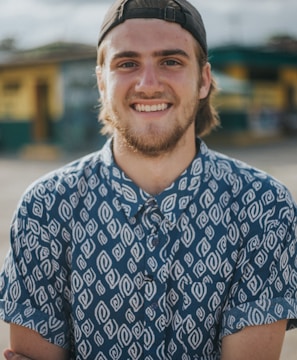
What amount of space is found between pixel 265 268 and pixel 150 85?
790mm

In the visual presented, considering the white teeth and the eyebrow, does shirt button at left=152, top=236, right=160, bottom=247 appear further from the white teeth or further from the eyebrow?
the eyebrow

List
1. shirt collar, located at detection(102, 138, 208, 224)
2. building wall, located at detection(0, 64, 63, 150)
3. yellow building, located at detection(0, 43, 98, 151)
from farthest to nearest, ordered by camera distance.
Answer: building wall, located at detection(0, 64, 63, 150)
yellow building, located at detection(0, 43, 98, 151)
shirt collar, located at detection(102, 138, 208, 224)


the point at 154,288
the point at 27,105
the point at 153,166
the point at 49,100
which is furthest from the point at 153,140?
the point at 27,105

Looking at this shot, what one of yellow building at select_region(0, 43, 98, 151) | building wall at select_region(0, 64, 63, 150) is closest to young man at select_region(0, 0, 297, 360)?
yellow building at select_region(0, 43, 98, 151)

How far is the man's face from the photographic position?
227 centimetres

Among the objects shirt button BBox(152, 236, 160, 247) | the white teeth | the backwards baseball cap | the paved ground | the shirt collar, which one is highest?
the backwards baseball cap

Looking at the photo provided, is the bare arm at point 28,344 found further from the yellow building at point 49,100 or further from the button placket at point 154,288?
the yellow building at point 49,100

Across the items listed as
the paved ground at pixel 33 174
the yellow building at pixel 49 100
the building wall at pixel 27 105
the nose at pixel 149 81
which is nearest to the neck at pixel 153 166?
the nose at pixel 149 81

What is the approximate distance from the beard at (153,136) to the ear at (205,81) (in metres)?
0.18

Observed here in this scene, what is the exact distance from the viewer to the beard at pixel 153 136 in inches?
89.7

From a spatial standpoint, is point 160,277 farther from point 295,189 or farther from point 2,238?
point 295,189

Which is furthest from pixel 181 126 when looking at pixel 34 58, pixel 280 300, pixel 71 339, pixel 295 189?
pixel 34 58

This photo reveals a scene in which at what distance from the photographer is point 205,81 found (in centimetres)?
254

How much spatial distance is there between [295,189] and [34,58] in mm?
15319
